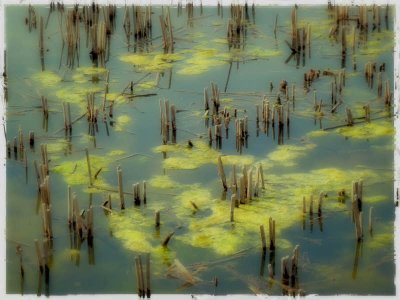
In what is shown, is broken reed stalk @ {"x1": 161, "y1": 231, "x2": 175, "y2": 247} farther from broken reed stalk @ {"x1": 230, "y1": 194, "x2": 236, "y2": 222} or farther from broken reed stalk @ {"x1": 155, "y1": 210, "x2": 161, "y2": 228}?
broken reed stalk @ {"x1": 230, "y1": 194, "x2": 236, "y2": 222}

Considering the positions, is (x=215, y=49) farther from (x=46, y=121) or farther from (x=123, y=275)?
(x=123, y=275)

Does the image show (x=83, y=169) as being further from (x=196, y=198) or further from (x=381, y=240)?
(x=381, y=240)

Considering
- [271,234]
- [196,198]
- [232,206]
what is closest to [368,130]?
[196,198]

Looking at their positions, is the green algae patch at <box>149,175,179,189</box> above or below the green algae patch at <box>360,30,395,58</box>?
below

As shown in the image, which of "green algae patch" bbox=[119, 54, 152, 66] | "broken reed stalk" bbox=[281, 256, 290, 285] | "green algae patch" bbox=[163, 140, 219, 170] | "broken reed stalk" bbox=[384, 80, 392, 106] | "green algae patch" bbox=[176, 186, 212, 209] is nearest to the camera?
"broken reed stalk" bbox=[281, 256, 290, 285]

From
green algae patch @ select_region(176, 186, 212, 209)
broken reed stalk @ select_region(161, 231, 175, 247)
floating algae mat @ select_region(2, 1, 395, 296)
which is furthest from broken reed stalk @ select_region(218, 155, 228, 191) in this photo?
broken reed stalk @ select_region(161, 231, 175, 247)

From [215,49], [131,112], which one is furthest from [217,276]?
[215,49]
